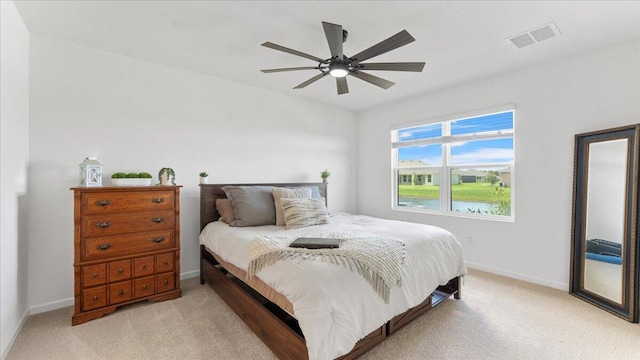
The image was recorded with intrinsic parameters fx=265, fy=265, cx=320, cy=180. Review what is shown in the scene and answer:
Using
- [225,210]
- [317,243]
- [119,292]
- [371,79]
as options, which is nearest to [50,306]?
[119,292]

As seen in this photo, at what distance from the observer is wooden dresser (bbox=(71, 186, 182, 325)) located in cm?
231

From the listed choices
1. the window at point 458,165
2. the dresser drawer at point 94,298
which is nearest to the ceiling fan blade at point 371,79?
the window at point 458,165

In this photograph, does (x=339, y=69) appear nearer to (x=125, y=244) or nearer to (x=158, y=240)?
(x=158, y=240)

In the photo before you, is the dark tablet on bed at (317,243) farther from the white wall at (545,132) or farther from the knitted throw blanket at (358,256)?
the white wall at (545,132)

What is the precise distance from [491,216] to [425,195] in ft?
3.32

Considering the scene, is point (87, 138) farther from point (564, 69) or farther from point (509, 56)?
point (564, 69)

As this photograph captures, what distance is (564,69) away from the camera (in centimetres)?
303

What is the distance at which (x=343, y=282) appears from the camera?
5.25 ft

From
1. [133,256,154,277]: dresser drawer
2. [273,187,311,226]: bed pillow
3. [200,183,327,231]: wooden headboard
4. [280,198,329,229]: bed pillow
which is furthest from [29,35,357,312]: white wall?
[280,198,329,229]: bed pillow

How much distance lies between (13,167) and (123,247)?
102cm

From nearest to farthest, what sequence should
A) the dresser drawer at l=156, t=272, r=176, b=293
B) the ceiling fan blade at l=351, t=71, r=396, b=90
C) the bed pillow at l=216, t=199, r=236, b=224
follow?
the ceiling fan blade at l=351, t=71, r=396, b=90, the dresser drawer at l=156, t=272, r=176, b=293, the bed pillow at l=216, t=199, r=236, b=224

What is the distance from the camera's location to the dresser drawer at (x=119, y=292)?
2443 millimetres

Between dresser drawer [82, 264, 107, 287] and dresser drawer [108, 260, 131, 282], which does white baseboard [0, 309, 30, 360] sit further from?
dresser drawer [108, 260, 131, 282]

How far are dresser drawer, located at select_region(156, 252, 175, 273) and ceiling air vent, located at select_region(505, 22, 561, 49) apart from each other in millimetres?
4044
